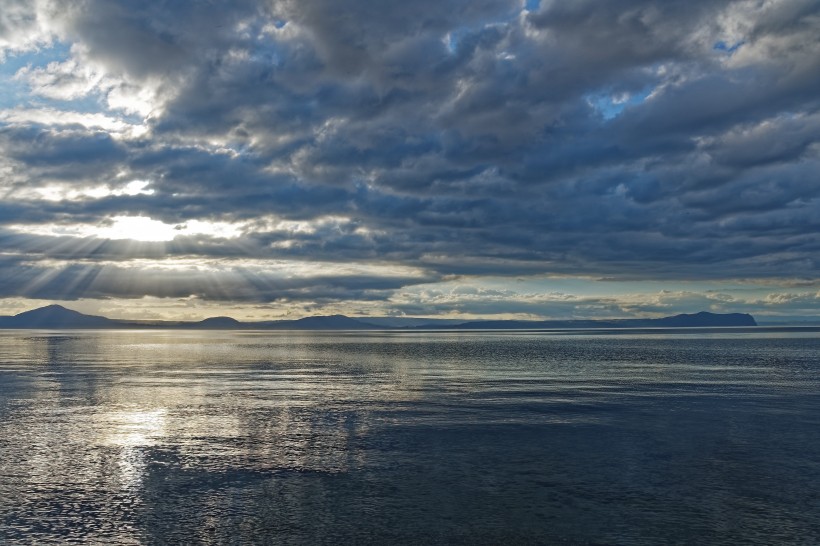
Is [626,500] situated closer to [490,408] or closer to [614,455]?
[614,455]

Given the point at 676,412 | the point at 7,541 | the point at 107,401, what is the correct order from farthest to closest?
the point at 107,401 → the point at 676,412 → the point at 7,541

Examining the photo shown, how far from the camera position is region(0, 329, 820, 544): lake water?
20.2m

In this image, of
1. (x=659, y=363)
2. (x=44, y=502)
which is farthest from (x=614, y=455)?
(x=659, y=363)

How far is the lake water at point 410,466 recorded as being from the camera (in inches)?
795

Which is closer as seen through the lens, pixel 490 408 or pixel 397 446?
pixel 397 446

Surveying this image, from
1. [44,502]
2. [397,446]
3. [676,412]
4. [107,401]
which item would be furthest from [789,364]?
[44,502]

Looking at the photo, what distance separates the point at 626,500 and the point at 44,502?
65.7 feet

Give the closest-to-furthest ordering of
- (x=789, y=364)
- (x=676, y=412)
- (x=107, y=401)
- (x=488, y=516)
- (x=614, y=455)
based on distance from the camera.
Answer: (x=488, y=516), (x=614, y=455), (x=676, y=412), (x=107, y=401), (x=789, y=364)

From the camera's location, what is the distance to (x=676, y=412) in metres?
42.8

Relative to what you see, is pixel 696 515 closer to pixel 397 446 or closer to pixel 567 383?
pixel 397 446

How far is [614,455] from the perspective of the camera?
30188 mm

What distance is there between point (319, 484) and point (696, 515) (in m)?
13.2

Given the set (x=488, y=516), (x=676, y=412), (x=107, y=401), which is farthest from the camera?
(x=107, y=401)

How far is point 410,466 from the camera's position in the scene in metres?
27.7
